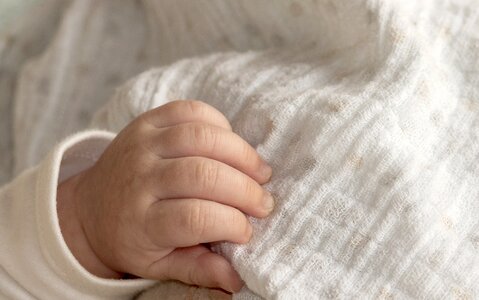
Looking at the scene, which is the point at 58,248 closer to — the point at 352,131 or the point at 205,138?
the point at 205,138

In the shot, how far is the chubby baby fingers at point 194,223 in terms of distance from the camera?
60 centimetres

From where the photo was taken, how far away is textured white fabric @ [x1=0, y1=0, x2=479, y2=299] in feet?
1.90

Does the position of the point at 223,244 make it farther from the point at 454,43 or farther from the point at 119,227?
the point at 454,43

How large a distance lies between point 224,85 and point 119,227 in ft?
0.66

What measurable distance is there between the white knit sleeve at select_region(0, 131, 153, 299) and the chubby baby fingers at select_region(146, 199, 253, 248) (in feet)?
0.35

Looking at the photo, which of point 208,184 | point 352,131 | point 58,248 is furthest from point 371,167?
point 58,248

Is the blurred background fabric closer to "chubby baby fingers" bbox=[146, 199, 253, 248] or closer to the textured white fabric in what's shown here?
the textured white fabric

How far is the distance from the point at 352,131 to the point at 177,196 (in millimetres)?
165

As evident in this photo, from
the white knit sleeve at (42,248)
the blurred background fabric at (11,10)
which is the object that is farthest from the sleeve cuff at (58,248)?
the blurred background fabric at (11,10)

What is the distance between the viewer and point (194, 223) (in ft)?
1.97

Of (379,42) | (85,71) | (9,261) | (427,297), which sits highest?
(379,42)

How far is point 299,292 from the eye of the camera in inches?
22.5

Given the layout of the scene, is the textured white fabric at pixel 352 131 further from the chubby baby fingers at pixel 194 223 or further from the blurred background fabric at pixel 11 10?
the blurred background fabric at pixel 11 10

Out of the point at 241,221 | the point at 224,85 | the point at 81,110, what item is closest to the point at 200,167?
the point at 241,221
